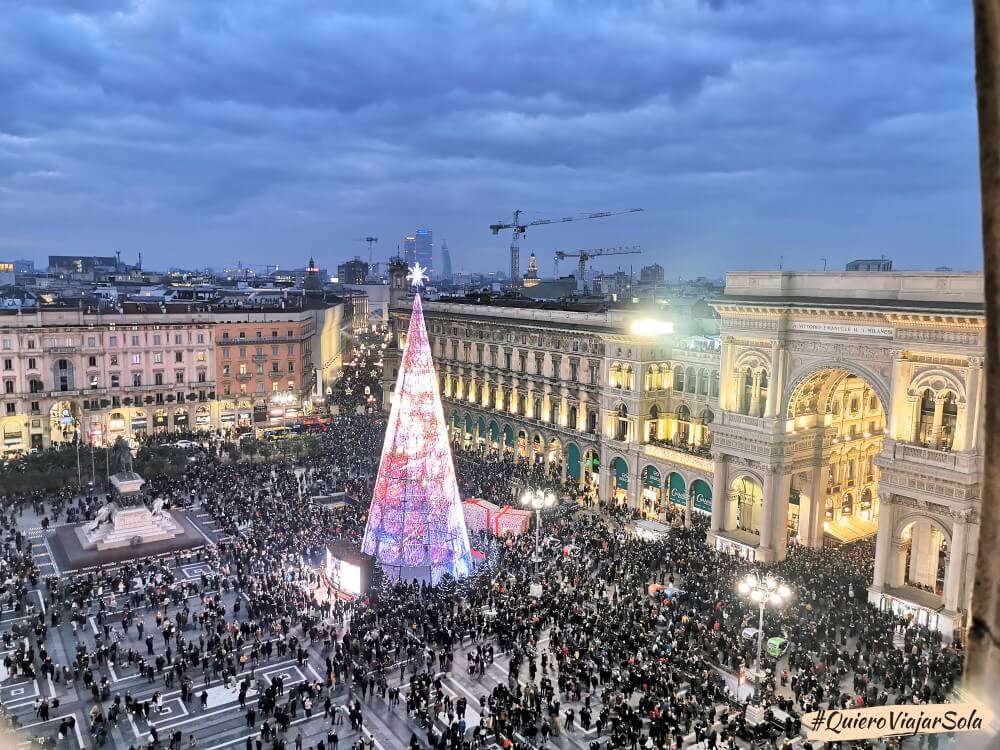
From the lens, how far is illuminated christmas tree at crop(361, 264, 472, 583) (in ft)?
118

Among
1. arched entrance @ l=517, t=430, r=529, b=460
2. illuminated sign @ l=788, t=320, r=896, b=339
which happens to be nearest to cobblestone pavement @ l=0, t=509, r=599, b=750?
illuminated sign @ l=788, t=320, r=896, b=339

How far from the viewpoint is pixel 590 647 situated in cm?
2938

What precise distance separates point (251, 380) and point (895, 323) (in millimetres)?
61023

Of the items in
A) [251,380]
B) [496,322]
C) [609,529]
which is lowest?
[609,529]

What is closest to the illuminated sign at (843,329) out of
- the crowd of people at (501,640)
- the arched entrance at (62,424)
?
the crowd of people at (501,640)

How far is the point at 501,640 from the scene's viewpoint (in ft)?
100

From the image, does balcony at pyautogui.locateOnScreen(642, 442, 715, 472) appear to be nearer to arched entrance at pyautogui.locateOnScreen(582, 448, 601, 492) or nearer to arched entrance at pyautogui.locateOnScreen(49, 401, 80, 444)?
arched entrance at pyautogui.locateOnScreen(582, 448, 601, 492)

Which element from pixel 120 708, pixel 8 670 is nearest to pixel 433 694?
pixel 120 708

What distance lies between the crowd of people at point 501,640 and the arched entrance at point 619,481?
8615 mm

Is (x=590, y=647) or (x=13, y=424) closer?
(x=590, y=647)

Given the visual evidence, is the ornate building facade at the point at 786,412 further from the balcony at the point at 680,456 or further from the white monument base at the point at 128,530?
the white monument base at the point at 128,530

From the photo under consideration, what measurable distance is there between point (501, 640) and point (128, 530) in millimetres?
24221

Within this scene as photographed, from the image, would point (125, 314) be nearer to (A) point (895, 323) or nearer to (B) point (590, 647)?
(B) point (590, 647)

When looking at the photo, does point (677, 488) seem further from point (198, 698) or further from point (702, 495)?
point (198, 698)
